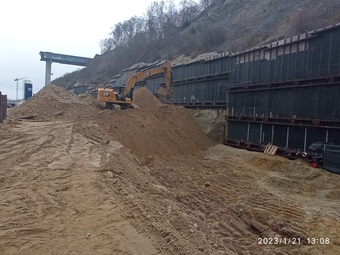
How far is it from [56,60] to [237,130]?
61398mm

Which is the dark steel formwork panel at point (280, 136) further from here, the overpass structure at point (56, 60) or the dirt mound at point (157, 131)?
the overpass structure at point (56, 60)

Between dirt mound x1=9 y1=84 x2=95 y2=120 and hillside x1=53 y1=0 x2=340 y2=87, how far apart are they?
15.7 m

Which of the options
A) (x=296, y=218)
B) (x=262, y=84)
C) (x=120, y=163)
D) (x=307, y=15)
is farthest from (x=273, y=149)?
(x=307, y=15)

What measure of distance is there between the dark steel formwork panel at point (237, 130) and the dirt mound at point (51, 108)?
8.58 metres

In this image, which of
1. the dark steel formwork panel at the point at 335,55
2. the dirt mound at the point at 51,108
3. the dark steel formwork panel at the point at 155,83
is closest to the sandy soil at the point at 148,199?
the dirt mound at the point at 51,108

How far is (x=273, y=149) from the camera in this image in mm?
15102

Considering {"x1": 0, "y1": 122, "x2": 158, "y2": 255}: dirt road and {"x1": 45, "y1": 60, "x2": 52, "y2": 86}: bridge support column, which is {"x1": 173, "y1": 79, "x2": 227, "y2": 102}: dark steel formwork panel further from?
{"x1": 45, "y1": 60, "x2": 52, "y2": 86}: bridge support column

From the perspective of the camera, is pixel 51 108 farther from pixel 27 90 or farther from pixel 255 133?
pixel 27 90

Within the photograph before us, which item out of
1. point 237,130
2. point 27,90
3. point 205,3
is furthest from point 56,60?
point 237,130

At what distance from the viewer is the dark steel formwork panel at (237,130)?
17.8 m

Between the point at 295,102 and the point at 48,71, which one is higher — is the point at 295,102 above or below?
below

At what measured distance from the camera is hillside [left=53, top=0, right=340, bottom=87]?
81.4 ft

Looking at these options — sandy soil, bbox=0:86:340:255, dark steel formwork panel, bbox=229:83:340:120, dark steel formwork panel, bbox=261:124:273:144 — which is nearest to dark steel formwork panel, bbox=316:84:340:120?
dark steel formwork panel, bbox=229:83:340:120

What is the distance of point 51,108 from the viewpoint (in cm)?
2083
